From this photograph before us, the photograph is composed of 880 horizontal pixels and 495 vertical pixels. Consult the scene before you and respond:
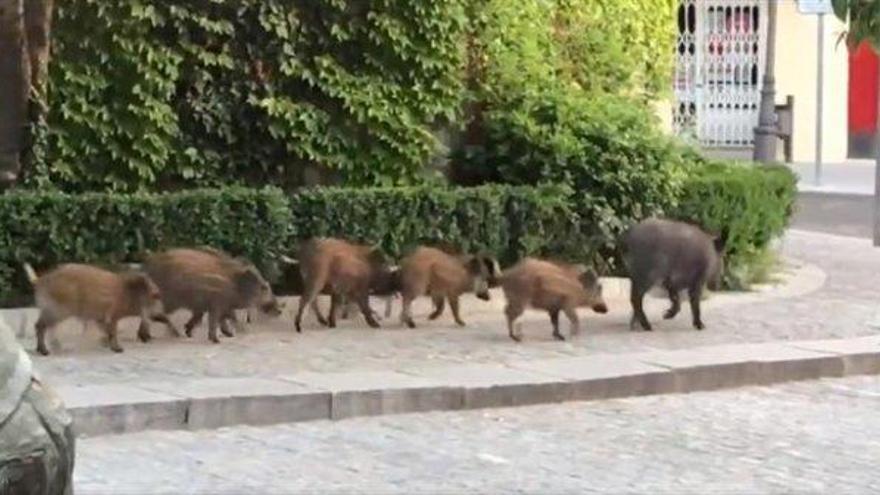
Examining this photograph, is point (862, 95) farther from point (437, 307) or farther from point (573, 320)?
point (573, 320)

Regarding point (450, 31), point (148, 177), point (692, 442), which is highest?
point (450, 31)

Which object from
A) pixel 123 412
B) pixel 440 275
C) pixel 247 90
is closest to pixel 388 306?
pixel 440 275

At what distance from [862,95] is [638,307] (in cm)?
2438

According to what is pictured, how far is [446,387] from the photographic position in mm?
10859

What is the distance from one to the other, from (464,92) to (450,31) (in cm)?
59

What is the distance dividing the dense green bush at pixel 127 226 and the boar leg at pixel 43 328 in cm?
110

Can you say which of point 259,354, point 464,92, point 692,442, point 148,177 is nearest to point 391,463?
point 692,442

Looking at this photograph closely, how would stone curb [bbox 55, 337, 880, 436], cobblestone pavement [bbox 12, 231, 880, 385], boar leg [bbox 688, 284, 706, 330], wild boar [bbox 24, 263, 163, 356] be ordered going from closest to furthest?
stone curb [bbox 55, 337, 880, 436]
cobblestone pavement [bbox 12, 231, 880, 385]
wild boar [bbox 24, 263, 163, 356]
boar leg [bbox 688, 284, 706, 330]

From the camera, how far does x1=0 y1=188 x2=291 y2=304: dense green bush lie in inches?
506

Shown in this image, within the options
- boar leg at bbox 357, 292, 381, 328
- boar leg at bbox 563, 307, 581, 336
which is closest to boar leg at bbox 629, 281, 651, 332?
boar leg at bbox 563, 307, 581, 336

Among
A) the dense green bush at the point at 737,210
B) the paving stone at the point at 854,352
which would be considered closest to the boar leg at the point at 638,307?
the paving stone at the point at 854,352

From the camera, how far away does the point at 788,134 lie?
31.5m

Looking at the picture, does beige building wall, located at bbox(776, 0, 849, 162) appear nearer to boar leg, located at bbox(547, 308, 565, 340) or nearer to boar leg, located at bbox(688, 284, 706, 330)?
boar leg, located at bbox(688, 284, 706, 330)

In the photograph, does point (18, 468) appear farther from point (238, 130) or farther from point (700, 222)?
point (700, 222)
